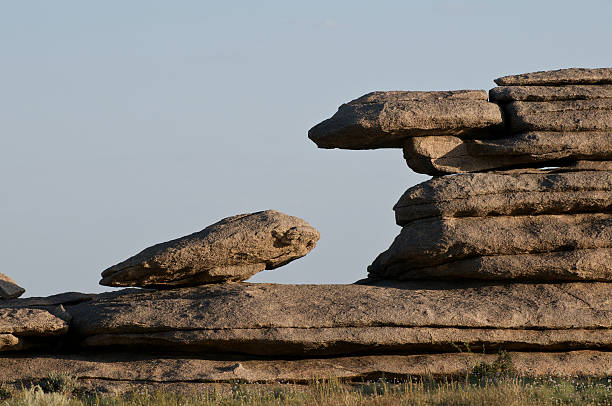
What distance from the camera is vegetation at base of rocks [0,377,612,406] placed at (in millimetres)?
18750

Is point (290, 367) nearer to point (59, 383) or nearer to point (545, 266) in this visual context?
point (59, 383)

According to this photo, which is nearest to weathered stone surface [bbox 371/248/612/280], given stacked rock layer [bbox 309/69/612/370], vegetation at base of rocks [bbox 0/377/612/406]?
stacked rock layer [bbox 309/69/612/370]

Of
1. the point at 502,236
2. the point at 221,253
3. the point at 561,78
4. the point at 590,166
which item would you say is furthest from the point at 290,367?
the point at 561,78

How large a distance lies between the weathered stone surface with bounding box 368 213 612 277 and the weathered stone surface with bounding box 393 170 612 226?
25 centimetres

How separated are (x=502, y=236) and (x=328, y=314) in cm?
577

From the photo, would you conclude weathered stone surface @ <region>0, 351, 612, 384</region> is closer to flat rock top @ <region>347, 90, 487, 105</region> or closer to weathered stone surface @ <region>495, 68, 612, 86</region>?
flat rock top @ <region>347, 90, 487, 105</region>

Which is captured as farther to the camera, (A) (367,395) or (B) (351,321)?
(B) (351,321)

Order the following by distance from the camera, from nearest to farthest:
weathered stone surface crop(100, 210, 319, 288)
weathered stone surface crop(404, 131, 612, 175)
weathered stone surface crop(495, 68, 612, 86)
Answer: weathered stone surface crop(100, 210, 319, 288)
weathered stone surface crop(404, 131, 612, 175)
weathered stone surface crop(495, 68, 612, 86)

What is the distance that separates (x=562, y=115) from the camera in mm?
26906

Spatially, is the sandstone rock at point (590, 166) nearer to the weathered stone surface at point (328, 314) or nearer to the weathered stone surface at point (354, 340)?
the weathered stone surface at point (328, 314)

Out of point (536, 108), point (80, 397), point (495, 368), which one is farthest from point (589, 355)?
point (80, 397)

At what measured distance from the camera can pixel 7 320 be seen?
79.2 ft

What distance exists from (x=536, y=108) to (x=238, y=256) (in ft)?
34.0

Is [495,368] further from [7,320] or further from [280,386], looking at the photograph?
[7,320]
